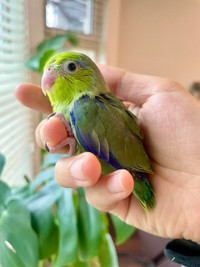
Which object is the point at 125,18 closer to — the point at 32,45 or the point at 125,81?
the point at 32,45

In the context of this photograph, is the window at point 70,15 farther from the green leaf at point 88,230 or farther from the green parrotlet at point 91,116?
the green leaf at point 88,230

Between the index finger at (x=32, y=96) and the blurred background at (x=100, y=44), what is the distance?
0.33 metres

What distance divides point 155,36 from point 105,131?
1886 mm

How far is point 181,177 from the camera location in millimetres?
814

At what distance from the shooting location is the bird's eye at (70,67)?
0.59 meters

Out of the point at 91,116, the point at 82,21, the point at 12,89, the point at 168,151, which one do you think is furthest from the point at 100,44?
the point at 91,116

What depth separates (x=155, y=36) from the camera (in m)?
2.14

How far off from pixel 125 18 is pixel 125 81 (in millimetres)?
1323

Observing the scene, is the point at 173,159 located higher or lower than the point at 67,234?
higher

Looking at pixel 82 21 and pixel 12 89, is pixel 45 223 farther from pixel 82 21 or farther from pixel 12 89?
pixel 82 21

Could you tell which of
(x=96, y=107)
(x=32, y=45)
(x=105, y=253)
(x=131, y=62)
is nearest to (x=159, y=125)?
(x=96, y=107)

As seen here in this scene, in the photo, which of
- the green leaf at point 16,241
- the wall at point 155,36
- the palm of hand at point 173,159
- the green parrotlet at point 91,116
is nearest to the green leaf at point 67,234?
the green leaf at point 16,241

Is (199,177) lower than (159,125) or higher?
lower

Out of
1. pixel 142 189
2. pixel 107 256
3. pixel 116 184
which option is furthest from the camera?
pixel 107 256
